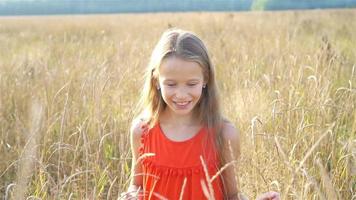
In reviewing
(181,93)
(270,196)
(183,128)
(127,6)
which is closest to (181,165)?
(183,128)

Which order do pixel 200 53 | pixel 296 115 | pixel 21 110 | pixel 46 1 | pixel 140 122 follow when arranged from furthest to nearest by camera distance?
pixel 46 1 < pixel 21 110 < pixel 296 115 < pixel 140 122 < pixel 200 53

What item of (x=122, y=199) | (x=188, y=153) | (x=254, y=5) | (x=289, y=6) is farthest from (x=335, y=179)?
(x=254, y=5)

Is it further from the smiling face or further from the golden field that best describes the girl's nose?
the golden field

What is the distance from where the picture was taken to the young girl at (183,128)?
1.53 metres

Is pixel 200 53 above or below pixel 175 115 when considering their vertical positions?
above

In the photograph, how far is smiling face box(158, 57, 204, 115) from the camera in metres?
1.52

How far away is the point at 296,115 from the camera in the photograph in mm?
2330

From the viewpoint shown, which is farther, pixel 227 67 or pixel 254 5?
pixel 254 5

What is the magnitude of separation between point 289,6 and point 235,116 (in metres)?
47.9

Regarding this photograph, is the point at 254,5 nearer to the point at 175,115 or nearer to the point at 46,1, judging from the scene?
the point at 46,1

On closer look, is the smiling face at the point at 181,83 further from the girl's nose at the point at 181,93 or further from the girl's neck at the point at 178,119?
the girl's neck at the point at 178,119

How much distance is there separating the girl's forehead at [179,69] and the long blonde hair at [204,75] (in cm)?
1

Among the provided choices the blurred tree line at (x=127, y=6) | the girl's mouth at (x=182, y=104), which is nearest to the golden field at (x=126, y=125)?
the girl's mouth at (x=182, y=104)

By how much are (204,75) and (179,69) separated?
12 cm
